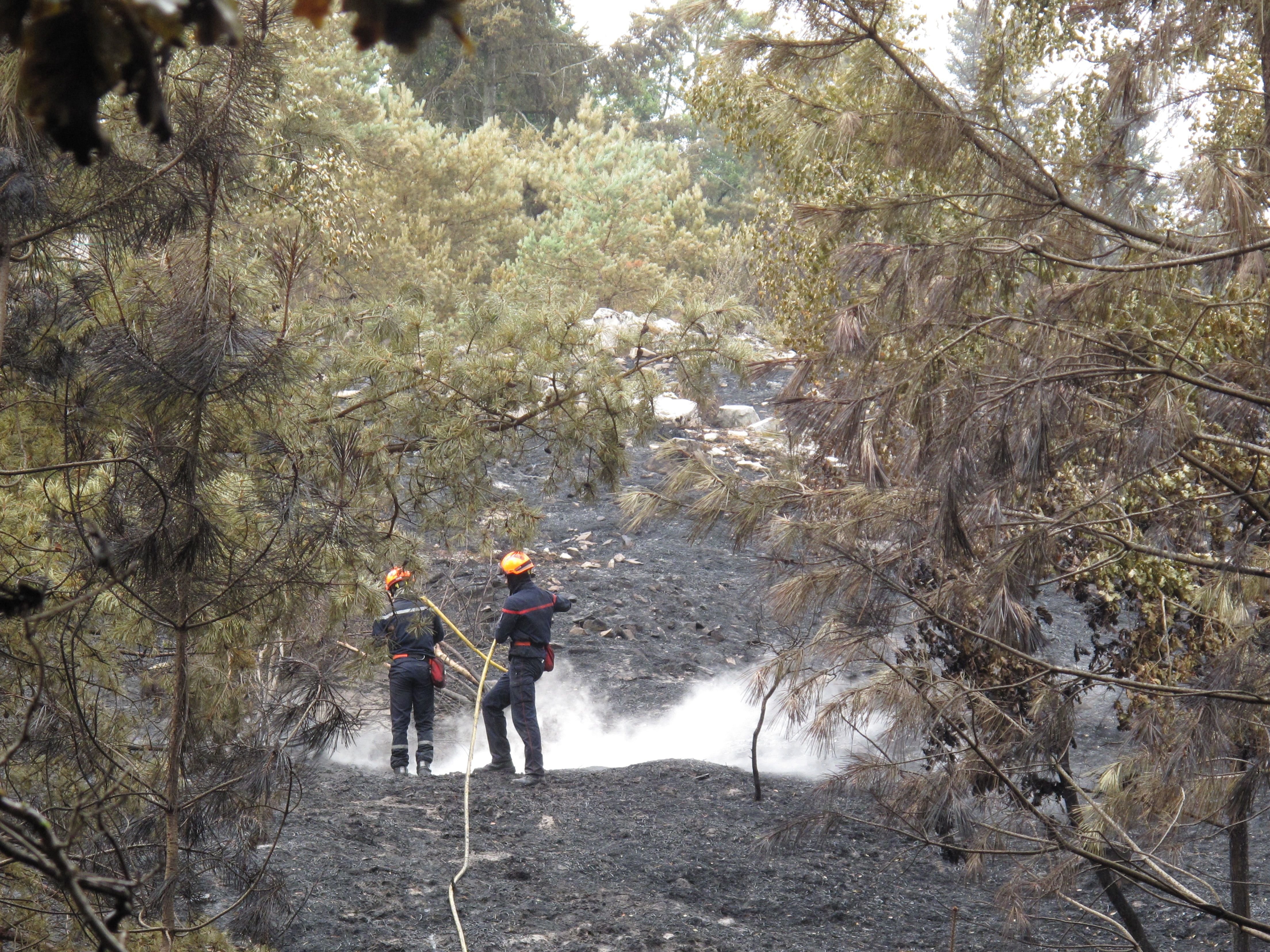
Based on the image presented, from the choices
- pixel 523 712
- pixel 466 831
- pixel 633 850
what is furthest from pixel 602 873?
pixel 523 712

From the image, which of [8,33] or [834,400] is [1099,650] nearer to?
[834,400]

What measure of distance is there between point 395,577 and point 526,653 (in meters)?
1.75

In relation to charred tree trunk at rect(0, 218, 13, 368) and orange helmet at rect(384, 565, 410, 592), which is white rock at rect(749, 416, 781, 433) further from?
charred tree trunk at rect(0, 218, 13, 368)

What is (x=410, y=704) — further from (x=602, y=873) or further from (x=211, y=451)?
(x=211, y=451)

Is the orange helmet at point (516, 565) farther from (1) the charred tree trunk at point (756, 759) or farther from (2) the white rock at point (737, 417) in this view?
(2) the white rock at point (737, 417)

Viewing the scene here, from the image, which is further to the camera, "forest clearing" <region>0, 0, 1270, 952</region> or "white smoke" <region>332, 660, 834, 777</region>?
"white smoke" <region>332, 660, 834, 777</region>

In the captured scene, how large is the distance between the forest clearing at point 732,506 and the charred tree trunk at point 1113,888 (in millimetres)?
105

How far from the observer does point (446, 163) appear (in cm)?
1948

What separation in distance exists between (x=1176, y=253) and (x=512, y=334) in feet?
10.3

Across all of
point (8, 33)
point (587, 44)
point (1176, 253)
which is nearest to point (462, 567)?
point (1176, 253)

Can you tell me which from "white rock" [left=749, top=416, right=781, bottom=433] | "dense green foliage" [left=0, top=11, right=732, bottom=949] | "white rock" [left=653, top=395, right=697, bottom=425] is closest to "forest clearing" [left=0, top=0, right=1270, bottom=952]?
"dense green foliage" [left=0, top=11, right=732, bottom=949]

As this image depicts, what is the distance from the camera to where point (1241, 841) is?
217 inches

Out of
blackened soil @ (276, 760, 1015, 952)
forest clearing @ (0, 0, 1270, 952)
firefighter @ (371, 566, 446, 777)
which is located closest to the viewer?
forest clearing @ (0, 0, 1270, 952)

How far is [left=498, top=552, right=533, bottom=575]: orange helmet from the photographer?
27.1 feet
